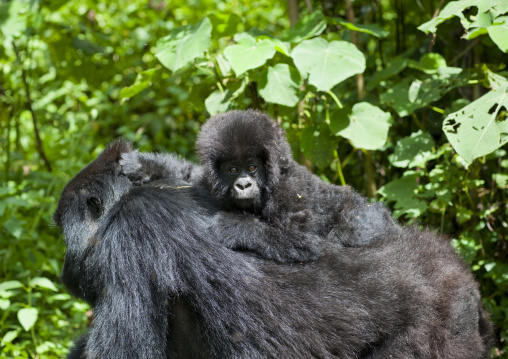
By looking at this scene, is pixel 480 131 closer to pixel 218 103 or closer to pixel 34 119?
pixel 218 103

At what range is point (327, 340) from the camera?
2559mm

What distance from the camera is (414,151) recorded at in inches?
152

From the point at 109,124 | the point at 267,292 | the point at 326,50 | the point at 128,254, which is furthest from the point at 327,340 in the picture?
the point at 109,124

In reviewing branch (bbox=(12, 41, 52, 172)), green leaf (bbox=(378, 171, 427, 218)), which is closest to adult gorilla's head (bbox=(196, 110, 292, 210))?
green leaf (bbox=(378, 171, 427, 218))

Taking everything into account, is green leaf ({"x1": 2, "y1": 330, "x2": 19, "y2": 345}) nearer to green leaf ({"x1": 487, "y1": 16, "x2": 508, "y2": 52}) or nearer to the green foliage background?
the green foliage background

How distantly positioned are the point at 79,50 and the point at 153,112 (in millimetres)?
1623

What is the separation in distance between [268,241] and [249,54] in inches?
50.4

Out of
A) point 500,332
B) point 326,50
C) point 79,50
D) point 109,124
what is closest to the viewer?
point 326,50

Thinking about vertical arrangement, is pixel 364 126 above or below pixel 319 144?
above

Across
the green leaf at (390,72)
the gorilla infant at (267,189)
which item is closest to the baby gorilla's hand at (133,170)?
the gorilla infant at (267,189)

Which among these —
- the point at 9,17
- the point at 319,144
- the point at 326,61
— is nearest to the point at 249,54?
the point at 326,61

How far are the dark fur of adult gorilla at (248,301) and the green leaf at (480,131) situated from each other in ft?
2.11

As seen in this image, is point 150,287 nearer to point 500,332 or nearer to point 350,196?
point 350,196

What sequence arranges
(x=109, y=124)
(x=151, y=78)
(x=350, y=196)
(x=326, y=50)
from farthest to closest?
(x=109, y=124), (x=151, y=78), (x=326, y=50), (x=350, y=196)
